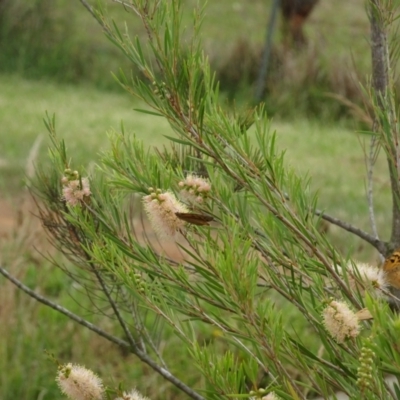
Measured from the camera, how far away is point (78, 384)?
1.19 m

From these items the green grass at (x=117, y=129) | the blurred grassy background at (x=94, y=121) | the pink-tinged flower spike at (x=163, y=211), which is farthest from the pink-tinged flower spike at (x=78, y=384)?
the green grass at (x=117, y=129)

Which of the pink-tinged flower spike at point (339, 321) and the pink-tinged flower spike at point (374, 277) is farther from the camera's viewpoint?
the pink-tinged flower spike at point (374, 277)

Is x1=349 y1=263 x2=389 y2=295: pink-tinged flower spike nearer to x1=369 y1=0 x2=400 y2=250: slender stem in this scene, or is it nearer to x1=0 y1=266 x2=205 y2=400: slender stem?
x1=369 y1=0 x2=400 y2=250: slender stem

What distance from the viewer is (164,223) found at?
1.17m

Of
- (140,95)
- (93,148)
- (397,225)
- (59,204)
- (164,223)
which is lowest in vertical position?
(93,148)

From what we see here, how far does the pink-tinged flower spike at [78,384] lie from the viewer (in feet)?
3.89

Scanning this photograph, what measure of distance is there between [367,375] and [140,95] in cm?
54

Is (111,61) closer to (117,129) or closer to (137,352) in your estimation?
(117,129)

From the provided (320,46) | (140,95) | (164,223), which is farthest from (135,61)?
(320,46)

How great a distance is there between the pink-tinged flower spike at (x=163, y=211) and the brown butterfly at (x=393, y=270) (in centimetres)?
30

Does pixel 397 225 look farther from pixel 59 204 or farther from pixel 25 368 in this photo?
pixel 25 368

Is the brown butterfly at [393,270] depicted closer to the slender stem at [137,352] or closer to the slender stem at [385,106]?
the slender stem at [385,106]

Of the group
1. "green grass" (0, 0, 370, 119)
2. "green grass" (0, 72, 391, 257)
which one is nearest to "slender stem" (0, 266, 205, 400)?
"green grass" (0, 72, 391, 257)

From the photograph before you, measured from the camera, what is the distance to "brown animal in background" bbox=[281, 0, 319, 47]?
1245cm
